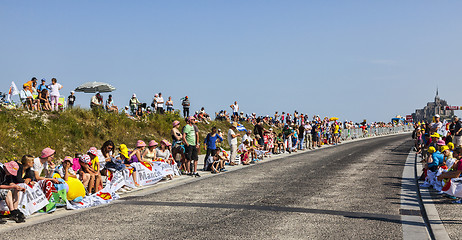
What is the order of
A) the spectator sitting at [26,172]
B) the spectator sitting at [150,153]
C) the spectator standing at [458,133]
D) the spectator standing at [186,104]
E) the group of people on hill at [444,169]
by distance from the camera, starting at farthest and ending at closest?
the spectator standing at [186,104] → the spectator standing at [458,133] → the spectator sitting at [150,153] → the group of people on hill at [444,169] → the spectator sitting at [26,172]

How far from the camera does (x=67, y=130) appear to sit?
23047mm

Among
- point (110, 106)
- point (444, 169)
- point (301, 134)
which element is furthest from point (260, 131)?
point (444, 169)

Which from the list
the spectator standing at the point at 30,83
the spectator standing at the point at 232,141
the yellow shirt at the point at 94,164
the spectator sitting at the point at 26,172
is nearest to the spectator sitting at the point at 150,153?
the yellow shirt at the point at 94,164

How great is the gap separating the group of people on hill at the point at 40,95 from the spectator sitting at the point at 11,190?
14.1 meters

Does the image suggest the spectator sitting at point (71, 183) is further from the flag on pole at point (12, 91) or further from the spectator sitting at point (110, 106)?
the spectator sitting at point (110, 106)

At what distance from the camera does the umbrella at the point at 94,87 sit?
30781mm

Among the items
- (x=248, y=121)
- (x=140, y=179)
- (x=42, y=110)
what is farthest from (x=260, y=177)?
(x=248, y=121)

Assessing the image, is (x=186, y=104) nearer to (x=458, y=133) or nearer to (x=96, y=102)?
(x=96, y=102)

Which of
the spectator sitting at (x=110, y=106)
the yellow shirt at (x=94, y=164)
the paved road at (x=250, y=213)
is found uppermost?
the spectator sitting at (x=110, y=106)

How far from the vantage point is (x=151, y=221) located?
8.49m

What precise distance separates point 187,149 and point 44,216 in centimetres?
766

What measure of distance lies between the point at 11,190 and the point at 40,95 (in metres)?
15.8

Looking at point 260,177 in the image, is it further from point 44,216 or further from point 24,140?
point 24,140

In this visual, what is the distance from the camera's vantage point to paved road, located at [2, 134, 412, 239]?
7.52 meters
